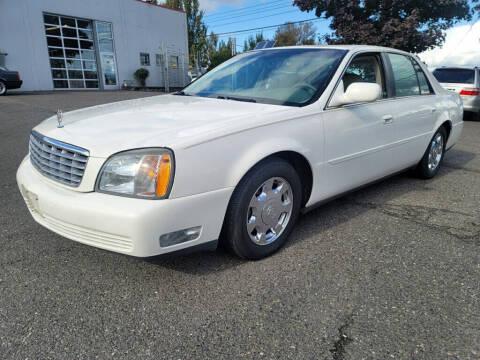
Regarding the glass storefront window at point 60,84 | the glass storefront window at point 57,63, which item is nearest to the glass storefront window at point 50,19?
the glass storefront window at point 57,63

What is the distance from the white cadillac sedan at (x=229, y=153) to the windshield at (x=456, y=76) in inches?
331

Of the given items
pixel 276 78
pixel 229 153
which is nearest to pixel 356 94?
pixel 276 78

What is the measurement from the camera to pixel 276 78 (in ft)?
10.2

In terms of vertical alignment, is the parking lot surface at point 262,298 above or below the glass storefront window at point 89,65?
below

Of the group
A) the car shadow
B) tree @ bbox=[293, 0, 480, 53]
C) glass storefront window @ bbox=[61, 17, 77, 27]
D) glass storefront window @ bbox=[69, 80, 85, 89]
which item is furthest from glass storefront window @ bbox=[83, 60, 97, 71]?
the car shadow

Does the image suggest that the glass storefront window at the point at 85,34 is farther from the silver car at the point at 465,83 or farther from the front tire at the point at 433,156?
the front tire at the point at 433,156

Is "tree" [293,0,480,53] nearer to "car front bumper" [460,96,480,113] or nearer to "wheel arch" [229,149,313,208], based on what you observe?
"car front bumper" [460,96,480,113]

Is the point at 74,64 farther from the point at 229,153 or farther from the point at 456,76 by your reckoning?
A: the point at 229,153

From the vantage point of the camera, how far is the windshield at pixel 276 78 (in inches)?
113

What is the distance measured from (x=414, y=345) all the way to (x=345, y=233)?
1273 mm

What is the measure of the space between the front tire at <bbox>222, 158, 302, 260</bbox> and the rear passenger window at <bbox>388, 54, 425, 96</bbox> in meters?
1.81

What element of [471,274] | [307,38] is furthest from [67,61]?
[307,38]

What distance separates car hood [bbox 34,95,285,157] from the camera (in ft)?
6.68

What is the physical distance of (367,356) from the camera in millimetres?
1727
